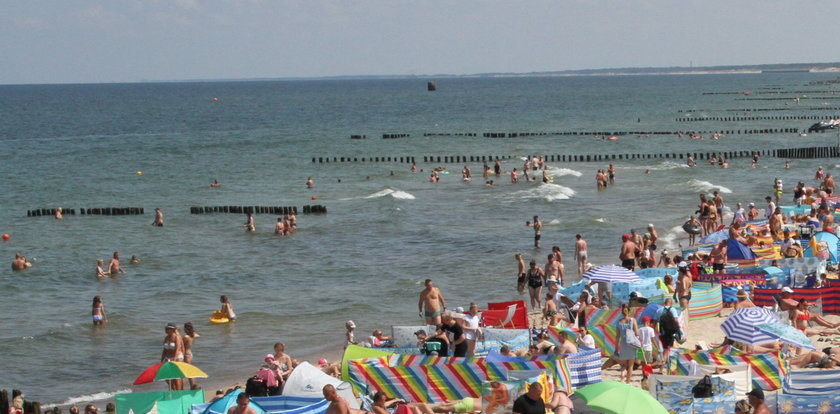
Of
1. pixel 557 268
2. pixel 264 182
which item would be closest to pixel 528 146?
pixel 264 182

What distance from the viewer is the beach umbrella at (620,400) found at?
10.5m

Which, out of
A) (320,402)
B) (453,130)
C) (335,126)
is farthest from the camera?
(335,126)

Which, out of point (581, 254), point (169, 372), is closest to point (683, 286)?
point (581, 254)

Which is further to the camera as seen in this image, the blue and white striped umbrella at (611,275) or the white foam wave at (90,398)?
the blue and white striped umbrella at (611,275)

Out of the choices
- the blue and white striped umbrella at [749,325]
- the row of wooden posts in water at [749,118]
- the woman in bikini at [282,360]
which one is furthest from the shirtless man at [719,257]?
the row of wooden posts in water at [749,118]

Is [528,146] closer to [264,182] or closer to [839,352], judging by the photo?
[264,182]

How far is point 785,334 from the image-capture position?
1367 centimetres

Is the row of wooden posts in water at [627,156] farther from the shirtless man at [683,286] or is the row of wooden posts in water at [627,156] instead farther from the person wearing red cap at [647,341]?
the person wearing red cap at [647,341]

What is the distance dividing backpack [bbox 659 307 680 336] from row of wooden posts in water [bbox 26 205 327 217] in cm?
2550

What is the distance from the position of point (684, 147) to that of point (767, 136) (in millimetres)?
9489

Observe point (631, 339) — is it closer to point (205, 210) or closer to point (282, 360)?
point (282, 360)

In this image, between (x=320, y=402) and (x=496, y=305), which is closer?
(x=320, y=402)

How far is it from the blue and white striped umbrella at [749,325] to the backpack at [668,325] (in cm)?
69

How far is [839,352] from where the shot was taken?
46.1 ft
